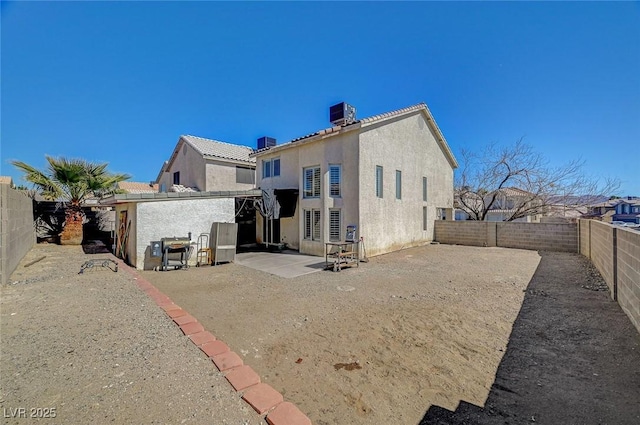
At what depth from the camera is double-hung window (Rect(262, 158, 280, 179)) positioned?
51.9 feet

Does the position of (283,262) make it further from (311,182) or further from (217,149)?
(217,149)

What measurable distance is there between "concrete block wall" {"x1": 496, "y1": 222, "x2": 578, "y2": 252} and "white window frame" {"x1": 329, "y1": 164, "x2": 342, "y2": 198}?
1109cm

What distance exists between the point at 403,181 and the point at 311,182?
5.61 m

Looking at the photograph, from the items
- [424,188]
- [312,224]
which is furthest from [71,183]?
[424,188]

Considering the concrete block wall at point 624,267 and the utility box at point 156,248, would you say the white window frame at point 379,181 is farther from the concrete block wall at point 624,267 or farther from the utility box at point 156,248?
the utility box at point 156,248

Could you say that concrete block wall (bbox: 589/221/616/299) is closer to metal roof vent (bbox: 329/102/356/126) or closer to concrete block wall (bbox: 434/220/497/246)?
concrete block wall (bbox: 434/220/497/246)

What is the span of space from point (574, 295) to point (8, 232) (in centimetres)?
1608

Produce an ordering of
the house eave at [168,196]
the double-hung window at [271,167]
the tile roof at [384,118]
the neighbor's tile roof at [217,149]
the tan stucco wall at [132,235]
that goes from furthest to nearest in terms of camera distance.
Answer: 1. the neighbor's tile roof at [217,149]
2. the double-hung window at [271,167]
3. the tile roof at [384,118]
4. the tan stucco wall at [132,235]
5. the house eave at [168,196]

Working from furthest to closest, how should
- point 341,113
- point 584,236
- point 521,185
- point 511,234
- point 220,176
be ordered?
point 220,176, point 521,185, point 511,234, point 341,113, point 584,236

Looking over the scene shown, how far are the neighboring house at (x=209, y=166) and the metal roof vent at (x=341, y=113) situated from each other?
310 inches

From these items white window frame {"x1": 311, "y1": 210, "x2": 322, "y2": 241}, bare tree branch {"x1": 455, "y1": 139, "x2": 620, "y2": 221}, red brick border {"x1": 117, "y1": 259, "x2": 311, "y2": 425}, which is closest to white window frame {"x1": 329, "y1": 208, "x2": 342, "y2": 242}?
white window frame {"x1": 311, "y1": 210, "x2": 322, "y2": 241}

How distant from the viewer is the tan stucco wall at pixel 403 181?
12680mm

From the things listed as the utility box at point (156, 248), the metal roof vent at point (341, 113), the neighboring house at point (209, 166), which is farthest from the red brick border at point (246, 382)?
the neighboring house at point (209, 166)

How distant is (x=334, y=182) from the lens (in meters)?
12.9
